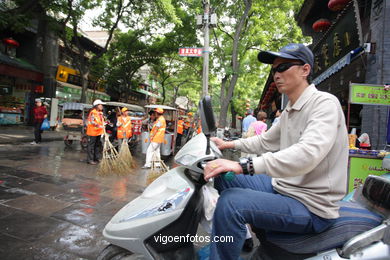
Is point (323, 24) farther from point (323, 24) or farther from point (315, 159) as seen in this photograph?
point (315, 159)

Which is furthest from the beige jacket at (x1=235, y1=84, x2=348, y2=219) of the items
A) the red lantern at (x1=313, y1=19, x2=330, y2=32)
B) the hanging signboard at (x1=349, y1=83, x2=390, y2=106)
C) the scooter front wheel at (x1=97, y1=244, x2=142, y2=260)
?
the red lantern at (x1=313, y1=19, x2=330, y2=32)

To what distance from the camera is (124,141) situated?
24.0 feet

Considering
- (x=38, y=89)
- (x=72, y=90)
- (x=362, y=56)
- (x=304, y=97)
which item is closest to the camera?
(x=304, y=97)

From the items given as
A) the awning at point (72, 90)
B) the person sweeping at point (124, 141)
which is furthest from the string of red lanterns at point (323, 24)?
the awning at point (72, 90)

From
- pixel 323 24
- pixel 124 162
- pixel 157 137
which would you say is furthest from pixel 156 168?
pixel 323 24

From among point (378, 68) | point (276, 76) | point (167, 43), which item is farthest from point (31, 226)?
point (167, 43)

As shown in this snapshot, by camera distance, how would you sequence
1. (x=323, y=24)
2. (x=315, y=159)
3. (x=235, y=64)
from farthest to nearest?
1. (x=235, y=64)
2. (x=323, y=24)
3. (x=315, y=159)

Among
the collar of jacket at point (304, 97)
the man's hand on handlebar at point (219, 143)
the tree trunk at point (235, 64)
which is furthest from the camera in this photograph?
the tree trunk at point (235, 64)

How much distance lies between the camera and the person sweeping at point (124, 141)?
259 inches

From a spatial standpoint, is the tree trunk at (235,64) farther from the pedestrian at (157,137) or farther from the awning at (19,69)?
the awning at (19,69)

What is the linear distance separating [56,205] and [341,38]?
7.74 m

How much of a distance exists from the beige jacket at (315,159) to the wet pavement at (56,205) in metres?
2.02

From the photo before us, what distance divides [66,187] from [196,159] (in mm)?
4013

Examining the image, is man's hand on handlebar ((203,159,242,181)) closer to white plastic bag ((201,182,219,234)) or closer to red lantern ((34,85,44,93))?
white plastic bag ((201,182,219,234))
